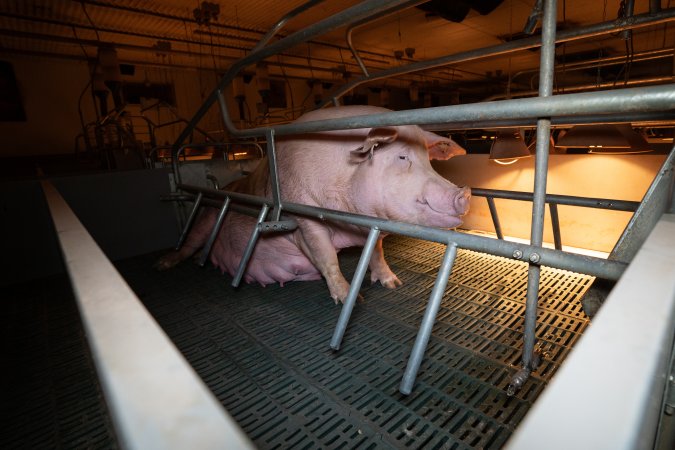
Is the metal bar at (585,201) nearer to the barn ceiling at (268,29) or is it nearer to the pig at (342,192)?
the pig at (342,192)

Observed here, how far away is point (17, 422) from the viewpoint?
1610mm

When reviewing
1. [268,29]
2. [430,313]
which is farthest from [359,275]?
[268,29]

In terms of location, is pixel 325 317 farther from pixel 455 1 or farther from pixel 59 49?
pixel 59 49

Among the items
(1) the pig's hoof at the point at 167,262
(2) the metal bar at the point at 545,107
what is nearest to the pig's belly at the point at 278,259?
(1) the pig's hoof at the point at 167,262

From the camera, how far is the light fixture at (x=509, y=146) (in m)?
3.30

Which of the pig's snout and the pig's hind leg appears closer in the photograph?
the pig's snout

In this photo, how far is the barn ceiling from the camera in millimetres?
7133

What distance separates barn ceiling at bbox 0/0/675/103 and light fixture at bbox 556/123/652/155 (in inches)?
78.8

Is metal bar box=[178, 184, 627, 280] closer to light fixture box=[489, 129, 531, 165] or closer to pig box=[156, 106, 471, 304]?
pig box=[156, 106, 471, 304]

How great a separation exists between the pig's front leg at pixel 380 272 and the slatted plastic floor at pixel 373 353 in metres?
0.11

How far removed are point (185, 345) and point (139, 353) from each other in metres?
1.87

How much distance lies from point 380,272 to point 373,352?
96 cm

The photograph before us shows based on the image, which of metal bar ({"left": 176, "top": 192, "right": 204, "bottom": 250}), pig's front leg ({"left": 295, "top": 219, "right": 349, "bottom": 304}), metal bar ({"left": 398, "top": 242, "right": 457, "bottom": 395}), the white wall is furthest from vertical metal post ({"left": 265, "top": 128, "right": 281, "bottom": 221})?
the white wall

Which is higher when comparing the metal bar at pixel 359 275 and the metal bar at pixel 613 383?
the metal bar at pixel 613 383
